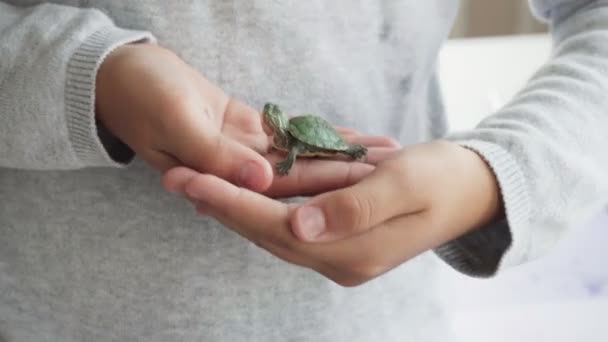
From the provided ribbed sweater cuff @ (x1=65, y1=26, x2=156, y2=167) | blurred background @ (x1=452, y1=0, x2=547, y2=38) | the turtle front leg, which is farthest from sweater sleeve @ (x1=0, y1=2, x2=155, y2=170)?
blurred background @ (x1=452, y1=0, x2=547, y2=38)

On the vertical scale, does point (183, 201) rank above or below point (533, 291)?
above

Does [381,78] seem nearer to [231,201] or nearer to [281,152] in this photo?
[281,152]

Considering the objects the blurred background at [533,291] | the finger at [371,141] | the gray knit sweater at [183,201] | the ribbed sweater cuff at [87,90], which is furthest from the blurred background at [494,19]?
the ribbed sweater cuff at [87,90]

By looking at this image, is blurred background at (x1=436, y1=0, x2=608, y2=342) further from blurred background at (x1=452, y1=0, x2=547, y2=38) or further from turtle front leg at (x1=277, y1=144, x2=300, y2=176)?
blurred background at (x1=452, y1=0, x2=547, y2=38)

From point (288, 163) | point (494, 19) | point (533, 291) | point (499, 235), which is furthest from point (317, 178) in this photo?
point (494, 19)

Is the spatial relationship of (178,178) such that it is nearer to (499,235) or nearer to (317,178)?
(317,178)

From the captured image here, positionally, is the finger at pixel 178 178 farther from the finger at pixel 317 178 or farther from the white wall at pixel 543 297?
the white wall at pixel 543 297

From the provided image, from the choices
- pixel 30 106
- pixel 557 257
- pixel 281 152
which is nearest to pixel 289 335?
pixel 281 152
